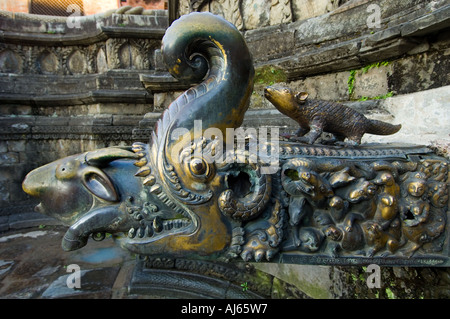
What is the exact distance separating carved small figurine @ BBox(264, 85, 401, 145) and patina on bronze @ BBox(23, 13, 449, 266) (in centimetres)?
19

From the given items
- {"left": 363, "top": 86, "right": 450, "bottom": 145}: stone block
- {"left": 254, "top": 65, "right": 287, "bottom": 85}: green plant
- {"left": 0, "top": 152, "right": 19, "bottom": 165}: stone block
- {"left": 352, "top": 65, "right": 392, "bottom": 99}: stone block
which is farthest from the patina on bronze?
{"left": 0, "top": 152, "right": 19, "bottom": 165}: stone block

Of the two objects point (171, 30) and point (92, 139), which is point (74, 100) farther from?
point (171, 30)

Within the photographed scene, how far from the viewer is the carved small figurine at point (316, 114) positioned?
3.76ft

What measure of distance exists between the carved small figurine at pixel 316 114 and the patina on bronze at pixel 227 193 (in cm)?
19

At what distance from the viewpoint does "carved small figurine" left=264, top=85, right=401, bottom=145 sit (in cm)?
115

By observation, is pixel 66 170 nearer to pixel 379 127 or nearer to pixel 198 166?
pixel 198 166

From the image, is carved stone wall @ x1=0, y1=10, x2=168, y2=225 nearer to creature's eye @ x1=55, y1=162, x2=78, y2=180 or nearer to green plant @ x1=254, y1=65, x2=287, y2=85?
green plant @ x1=254, y1=65, x2=287, y2=85

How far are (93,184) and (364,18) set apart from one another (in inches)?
82.1

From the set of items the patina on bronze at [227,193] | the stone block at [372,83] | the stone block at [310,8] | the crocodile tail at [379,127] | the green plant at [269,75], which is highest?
the stone block at [310,8]

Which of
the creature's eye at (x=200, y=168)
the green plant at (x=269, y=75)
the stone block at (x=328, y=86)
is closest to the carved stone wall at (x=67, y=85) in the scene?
the green plant at (x=269, y=75)

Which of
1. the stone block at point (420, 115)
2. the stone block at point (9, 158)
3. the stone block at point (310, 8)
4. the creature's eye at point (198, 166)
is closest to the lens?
the creature's eye at point (198, 166)

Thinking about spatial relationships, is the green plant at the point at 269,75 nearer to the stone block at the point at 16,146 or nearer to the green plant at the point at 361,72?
the green plant at the point at 361,72

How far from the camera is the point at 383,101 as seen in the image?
1856 mm
